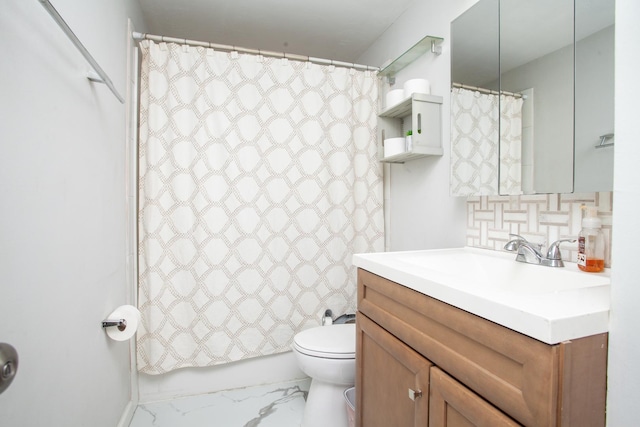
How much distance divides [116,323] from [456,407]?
→ 124 centimetres

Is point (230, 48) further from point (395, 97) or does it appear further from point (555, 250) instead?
point (555, 250)

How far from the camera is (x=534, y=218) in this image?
1099 millimetres

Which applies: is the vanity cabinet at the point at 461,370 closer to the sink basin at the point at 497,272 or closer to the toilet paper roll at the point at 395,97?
the sink basin at the point at 497,272

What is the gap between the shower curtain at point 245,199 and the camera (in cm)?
164

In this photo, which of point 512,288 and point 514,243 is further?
point 514,243

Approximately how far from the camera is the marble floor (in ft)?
5.03

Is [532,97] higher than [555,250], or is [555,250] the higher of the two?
[532,97]

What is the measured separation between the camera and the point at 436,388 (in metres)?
0.75

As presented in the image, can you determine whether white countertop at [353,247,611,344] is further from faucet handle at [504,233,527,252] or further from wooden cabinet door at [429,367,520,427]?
wooden cabinet door at [429,367,520,427]

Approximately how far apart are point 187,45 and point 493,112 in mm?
1591

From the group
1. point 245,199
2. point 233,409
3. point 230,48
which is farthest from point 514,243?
point 230,48

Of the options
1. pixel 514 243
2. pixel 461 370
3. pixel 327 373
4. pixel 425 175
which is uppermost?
pixel 425 175

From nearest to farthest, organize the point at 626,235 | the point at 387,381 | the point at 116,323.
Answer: the point at 626,235 < the point at 387,381 < the point at 116,323

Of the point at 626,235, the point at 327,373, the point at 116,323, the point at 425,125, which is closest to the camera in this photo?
the point at 626,235
